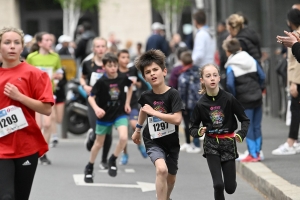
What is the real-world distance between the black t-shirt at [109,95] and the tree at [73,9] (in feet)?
110

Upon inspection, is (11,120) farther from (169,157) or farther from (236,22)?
(236,22)

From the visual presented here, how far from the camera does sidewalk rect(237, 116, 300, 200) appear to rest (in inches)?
356

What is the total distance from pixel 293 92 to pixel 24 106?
580cm

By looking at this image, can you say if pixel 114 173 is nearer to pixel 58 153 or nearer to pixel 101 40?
pixel 101 40

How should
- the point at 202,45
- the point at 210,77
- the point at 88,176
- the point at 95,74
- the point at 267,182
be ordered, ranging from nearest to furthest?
1. the point at 210,77
2. the point at 267,182
3. the point at 88,176
4. the point at 95,74
5. the point at 202,45

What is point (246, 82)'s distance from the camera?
11.9m

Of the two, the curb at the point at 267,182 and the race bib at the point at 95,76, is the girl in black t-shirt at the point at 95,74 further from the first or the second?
the curb at the point at 267,182

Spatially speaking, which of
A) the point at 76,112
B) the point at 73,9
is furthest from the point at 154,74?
the point at 73,9

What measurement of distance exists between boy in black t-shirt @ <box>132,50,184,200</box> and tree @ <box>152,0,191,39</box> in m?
34.6

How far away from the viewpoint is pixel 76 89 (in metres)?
18.2

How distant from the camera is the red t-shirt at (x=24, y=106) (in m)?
6.90

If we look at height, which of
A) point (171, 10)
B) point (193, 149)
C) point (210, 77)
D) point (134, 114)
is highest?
point (210, 77)

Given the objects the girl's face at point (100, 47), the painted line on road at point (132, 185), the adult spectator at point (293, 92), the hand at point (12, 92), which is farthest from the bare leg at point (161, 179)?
the girl's face at point (100, 47)

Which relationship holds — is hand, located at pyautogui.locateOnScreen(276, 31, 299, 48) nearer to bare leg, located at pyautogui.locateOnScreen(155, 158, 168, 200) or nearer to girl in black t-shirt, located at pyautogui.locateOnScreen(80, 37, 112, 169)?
bare leg, located at pyautogui.locateOnScreen(155, 158, 168, 200)
